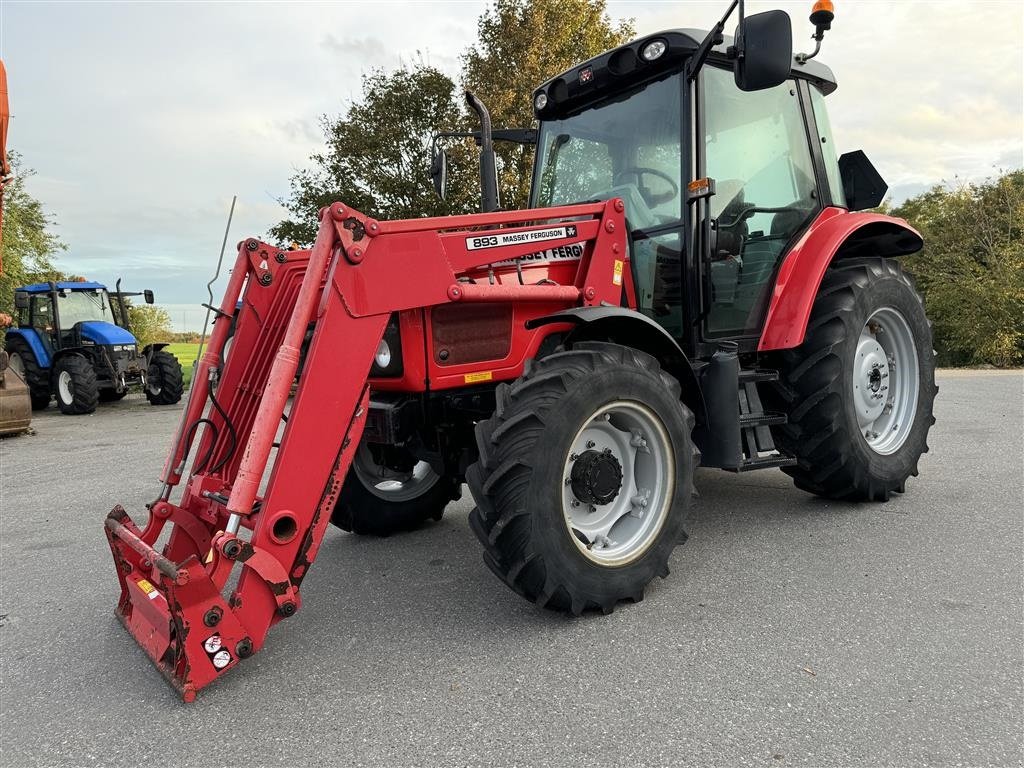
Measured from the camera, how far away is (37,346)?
1265 centimetres

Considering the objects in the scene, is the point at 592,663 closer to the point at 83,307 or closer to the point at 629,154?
the point at 629,154

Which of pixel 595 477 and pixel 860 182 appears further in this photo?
pixel 860 182

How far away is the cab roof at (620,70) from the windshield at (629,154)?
6 centimetres

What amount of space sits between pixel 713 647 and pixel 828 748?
62 centimetres

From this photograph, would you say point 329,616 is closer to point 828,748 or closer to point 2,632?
point 2,632

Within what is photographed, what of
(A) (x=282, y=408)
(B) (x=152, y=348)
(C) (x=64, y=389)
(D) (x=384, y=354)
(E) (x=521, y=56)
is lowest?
→ (C) (x=64, y=389)

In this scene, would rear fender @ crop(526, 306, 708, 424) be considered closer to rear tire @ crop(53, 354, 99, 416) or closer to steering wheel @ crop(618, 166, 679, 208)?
steering wheel @ crop(618, 166, 679, 208)

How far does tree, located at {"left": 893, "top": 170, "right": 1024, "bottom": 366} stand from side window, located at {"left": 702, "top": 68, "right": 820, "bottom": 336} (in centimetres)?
1938

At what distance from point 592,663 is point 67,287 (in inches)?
538

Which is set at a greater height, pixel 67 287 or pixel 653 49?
pixel 653 49

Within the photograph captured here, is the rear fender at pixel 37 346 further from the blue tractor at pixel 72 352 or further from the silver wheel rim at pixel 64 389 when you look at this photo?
the silver wheel rim at pixel 64 389

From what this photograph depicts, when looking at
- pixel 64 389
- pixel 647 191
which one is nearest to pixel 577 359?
pixel 647 191

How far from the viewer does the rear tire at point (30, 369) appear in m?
12.6

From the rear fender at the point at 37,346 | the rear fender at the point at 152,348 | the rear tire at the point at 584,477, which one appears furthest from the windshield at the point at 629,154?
the rear fender at the point at 37,346
